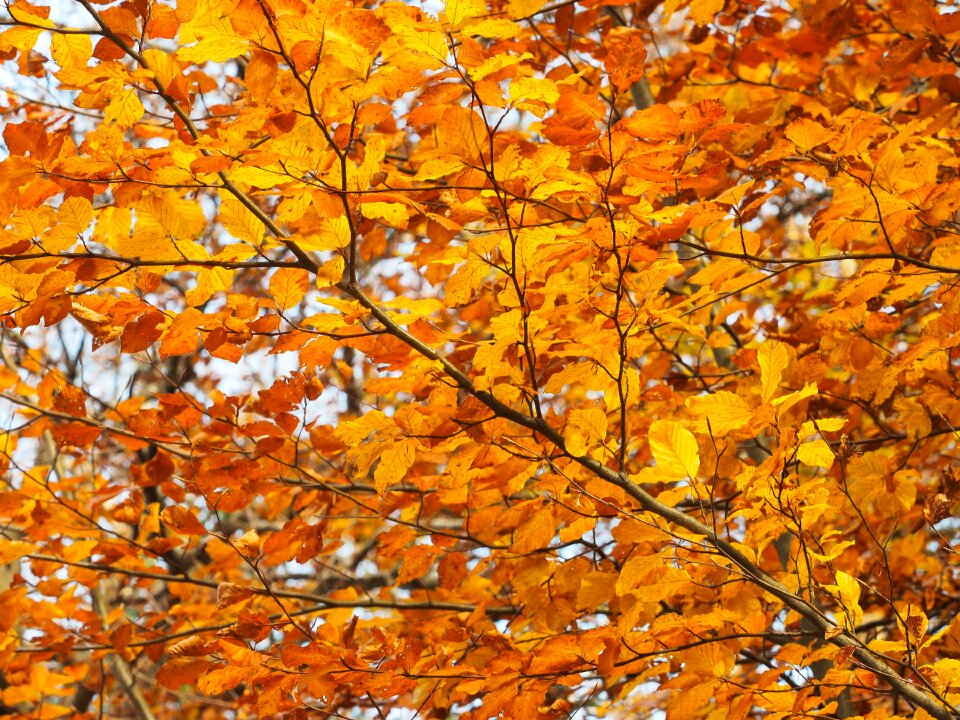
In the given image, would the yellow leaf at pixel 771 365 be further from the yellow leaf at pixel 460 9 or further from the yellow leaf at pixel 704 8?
the yellow leaf at pixel 704 8

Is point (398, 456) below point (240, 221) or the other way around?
below

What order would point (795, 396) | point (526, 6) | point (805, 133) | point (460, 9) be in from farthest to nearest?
point (526, 6), point (805, 133), point (795, 396), point (460, 9)

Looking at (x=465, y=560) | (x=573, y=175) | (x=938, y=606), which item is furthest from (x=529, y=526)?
(x=938, y=606)

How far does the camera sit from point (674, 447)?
1452 mm

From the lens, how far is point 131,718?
6.00 metres

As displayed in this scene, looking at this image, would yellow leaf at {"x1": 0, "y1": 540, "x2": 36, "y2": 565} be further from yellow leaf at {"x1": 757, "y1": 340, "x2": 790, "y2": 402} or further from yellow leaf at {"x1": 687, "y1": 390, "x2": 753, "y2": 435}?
yellow leaf at {"x1": 757, "y1": 340, "x2": 790, "y2": 402}

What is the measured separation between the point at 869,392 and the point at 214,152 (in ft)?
5.50

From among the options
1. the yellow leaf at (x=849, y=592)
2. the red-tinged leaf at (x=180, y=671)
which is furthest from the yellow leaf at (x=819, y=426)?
the red-tinged leaf at (x=180, y=671)

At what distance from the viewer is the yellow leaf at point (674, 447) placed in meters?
1.44

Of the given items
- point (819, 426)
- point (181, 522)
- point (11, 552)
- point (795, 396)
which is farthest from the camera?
point (11, 552)

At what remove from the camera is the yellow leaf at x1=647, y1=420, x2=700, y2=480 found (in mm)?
1444

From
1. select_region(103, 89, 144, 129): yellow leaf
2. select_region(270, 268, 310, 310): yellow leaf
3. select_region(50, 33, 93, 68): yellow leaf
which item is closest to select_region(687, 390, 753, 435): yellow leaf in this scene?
select_region(270, 268, 310, 310): yellow leaf

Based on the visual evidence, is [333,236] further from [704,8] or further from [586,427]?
[704,8]

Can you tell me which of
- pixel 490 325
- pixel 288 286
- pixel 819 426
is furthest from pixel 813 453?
pixel 288 286
